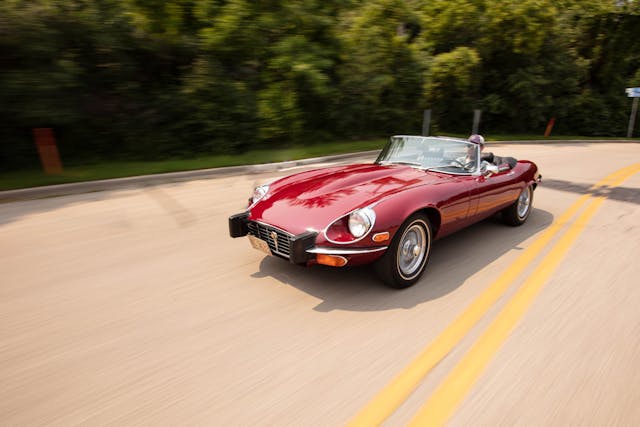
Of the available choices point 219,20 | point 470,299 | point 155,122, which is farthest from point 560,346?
point 219,20

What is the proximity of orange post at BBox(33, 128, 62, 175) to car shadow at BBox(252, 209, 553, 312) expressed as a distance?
5.86 m

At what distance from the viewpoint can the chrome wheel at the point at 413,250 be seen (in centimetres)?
372

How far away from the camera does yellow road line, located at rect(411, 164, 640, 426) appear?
2.28m

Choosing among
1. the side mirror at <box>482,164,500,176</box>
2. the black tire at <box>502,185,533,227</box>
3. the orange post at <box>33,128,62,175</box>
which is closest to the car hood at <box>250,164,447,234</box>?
the side mirror at <box>482,164,500,176</box>

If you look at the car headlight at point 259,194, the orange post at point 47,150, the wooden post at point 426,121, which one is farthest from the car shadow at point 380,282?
the wooden post at point 426,121

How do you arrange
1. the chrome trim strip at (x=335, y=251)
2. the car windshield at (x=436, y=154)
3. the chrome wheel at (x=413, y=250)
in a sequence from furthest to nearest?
1. the car windshield at (x=436, y=154)
2. the chrome wheel at (x=413, y=250)
3. the chrome trim strip at (x=335, y=251)

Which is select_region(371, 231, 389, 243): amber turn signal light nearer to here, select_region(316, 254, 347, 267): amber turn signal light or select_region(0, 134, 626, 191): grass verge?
select_region(316, 254, 347, 267): amber turn signal light

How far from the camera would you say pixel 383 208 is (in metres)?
3.49

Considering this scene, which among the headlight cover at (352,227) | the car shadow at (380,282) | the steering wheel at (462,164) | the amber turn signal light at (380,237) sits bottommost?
the car shadow at (380,282)

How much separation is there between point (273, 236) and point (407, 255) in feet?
3.93

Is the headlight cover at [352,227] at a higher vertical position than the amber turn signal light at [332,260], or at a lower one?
higher

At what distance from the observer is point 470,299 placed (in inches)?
139

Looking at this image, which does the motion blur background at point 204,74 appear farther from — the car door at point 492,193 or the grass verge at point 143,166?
the car door at point 492,193

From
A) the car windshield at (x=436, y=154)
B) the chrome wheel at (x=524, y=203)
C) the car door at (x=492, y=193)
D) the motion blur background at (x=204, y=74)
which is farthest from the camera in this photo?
the motion blur background at (x=204, y=74)
